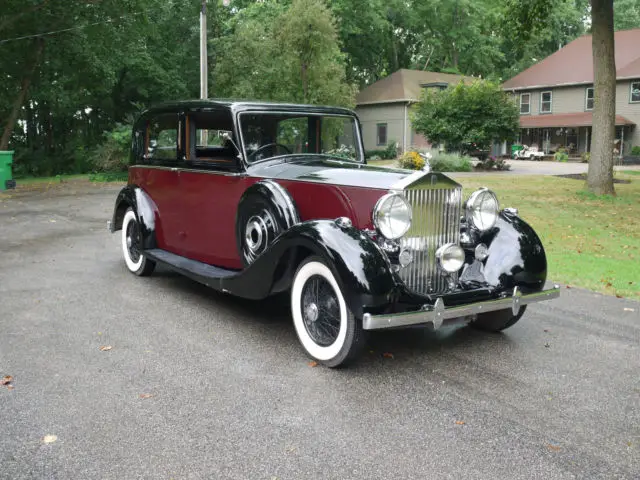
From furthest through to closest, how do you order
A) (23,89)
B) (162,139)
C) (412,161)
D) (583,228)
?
(23,89) < (412,161) < (583,228) < (162,139)

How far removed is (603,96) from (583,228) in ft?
18.7

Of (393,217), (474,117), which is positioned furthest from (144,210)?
(474,117)

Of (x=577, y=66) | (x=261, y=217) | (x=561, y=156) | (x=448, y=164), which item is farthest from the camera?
(x=577, y=66)

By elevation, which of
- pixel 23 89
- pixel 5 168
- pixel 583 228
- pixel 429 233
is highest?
pixel 23 89

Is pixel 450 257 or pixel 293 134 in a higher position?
pixel 293 134

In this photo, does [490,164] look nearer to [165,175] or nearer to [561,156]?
[561,156]

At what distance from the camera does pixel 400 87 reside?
143 ft

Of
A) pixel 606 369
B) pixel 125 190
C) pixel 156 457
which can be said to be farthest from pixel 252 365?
pixel 125 190

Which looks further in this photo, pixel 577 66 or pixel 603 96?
pixel 577 66

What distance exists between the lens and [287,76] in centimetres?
2969

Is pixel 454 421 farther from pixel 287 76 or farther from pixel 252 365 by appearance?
pixel 287 76

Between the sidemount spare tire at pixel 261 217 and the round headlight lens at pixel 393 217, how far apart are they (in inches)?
33.2

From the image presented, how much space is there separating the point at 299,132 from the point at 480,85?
2387 centimetres

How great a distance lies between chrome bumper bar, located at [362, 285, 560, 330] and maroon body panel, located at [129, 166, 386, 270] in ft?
2.98
